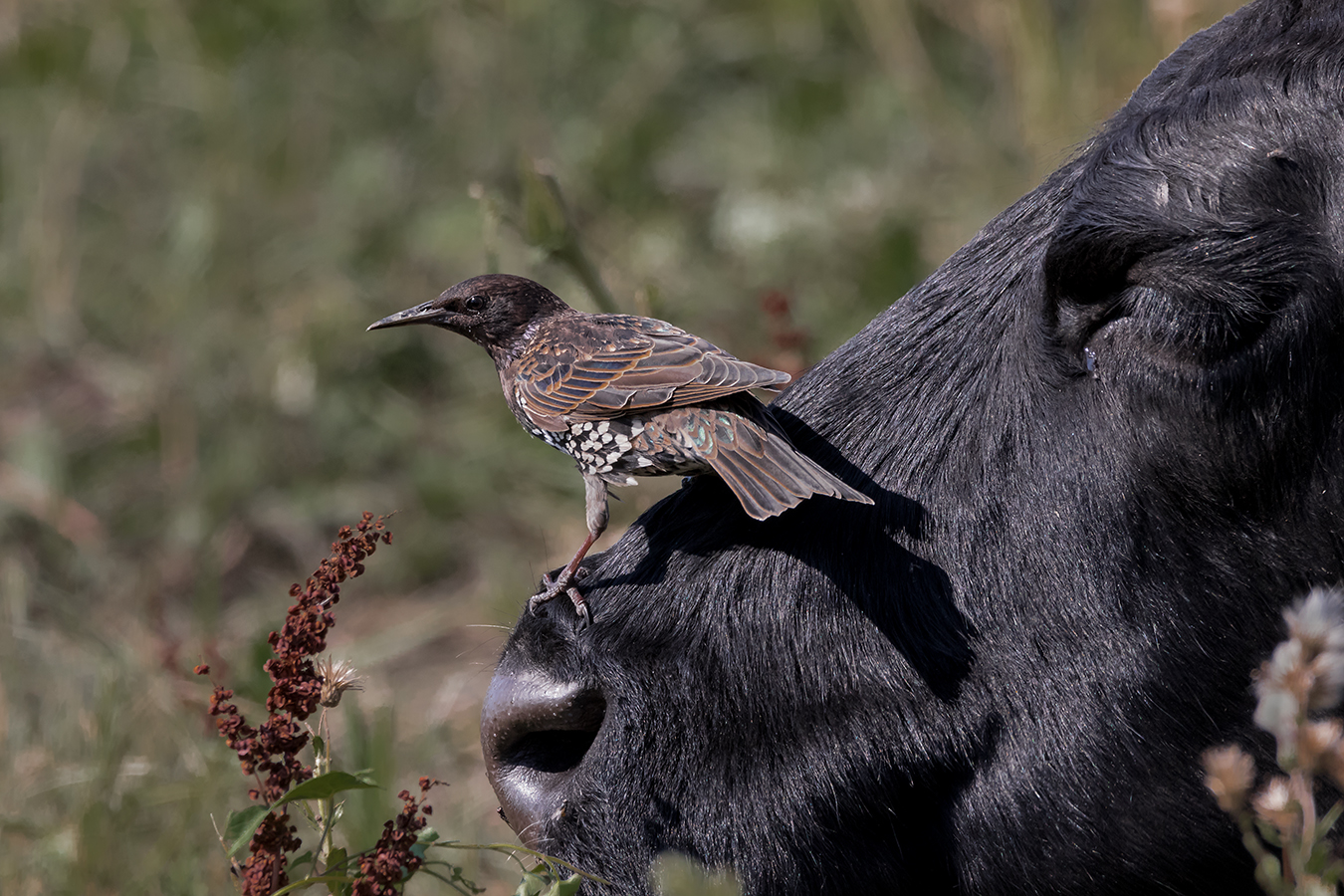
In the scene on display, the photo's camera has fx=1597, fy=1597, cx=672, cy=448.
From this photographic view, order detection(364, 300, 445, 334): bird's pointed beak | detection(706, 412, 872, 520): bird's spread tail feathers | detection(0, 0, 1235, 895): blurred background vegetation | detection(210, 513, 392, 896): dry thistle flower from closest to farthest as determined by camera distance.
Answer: detection(706, 412, 872, 520): bird's spread tail feathers
detection(210, 513, 392, 896): dry thistle flower
detection(364, 300, 445, 334): bird's pointed beak
detection(0, 0, 1235, 895): blurred background vegetation

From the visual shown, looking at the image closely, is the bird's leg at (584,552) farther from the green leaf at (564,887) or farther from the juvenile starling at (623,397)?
the green leaf at (564,887)

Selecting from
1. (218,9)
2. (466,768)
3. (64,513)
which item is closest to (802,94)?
(218,9)

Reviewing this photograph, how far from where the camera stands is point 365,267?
20.6 feet

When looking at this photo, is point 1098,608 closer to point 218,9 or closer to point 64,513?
point 64,513

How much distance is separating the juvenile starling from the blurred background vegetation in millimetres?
797

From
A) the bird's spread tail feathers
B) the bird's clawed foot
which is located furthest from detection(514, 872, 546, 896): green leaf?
the bird's spread tail feathers

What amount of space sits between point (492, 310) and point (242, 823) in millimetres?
799

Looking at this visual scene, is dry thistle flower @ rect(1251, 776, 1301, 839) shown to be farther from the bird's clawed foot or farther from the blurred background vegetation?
the blurred background vegetation

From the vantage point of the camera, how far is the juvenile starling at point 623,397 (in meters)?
1.98

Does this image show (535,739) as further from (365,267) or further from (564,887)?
(365,267)

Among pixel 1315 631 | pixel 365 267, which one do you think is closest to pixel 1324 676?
pixel 1315 631

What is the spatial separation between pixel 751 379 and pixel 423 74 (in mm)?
5868

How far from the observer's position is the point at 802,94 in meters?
7.04

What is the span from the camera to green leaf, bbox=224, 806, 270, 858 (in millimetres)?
2152
